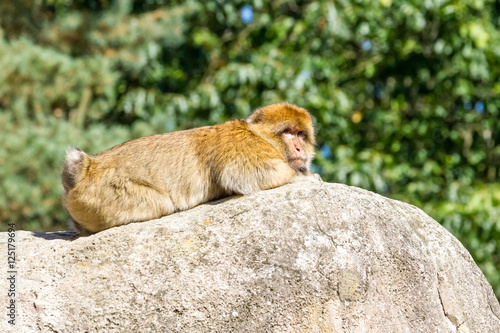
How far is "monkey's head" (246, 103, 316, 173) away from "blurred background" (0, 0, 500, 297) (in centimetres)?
546

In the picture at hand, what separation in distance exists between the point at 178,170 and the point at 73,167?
758 mm

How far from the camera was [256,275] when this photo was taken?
4273mm

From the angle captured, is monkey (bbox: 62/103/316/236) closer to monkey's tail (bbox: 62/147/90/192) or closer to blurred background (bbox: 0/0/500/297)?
monkey's tail (bbox: 62/147/90/192)

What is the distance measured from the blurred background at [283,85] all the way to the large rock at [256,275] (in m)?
6.14

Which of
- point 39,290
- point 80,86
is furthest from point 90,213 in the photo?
point 80,86

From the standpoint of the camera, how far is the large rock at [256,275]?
13.8ft

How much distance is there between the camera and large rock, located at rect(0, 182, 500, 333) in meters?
4.20

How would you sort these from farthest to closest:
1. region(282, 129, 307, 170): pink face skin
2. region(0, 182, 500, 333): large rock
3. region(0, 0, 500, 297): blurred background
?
1. region(0, 0, 500, 297): blurred background
2. region(282, 129, 307, 170): pink face skin
3. region(0, 182, 500, 333): large rock

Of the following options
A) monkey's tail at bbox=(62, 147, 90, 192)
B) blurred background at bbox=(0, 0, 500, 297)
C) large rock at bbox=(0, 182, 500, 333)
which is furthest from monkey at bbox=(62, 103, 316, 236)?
blurred background at bbox=(0, 0, 500, 297)

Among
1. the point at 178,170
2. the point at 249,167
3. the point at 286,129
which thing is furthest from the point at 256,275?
the point at 286,129

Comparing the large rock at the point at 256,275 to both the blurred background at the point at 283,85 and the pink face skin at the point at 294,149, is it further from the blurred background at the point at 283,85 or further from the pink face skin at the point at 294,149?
the blurred background at the point at 283,85

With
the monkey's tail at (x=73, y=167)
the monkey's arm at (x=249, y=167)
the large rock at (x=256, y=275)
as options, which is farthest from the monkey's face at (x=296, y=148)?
the monkey's tail at (x=73, y=167)

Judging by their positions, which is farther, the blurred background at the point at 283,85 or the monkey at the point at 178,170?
the blurred background at the point at 283,85

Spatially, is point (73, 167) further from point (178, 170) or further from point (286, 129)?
point (286, 129)
